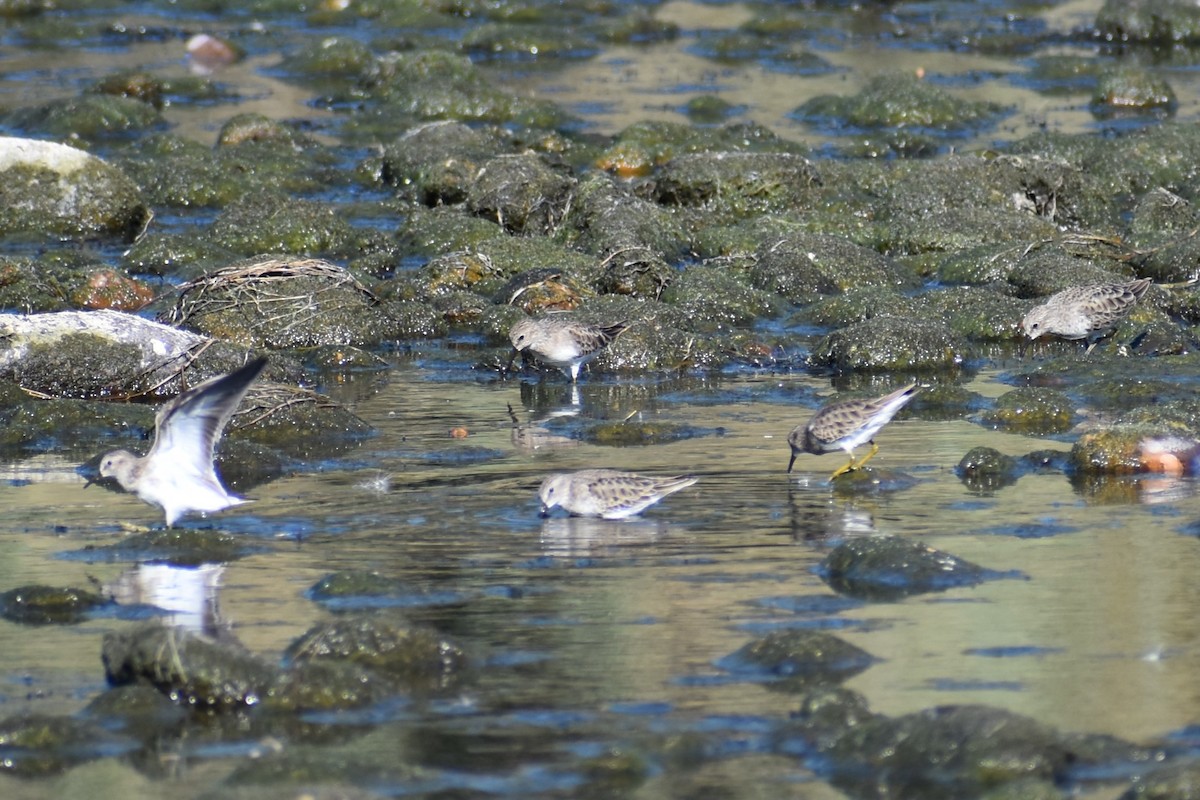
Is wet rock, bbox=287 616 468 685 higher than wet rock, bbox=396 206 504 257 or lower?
higher

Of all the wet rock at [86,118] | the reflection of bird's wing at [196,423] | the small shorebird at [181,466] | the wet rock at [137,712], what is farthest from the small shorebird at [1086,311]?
the wet rock at [86,118]

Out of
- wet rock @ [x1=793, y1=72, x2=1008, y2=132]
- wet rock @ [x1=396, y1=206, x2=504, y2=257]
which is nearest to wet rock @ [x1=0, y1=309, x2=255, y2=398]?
wet rock @ [x1=396, y1=206, x2=504, y2=257]

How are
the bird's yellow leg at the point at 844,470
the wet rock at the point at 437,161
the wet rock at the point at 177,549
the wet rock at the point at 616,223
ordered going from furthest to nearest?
the wet rock at the point at 437,161 < the wet rock at the point at 616,223 < the bird's yellow leg at the point at 844,470 < the wet rock at the point at 177,549

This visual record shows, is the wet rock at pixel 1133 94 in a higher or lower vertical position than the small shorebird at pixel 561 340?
higher

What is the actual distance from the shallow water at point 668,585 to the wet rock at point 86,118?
50.5 feet

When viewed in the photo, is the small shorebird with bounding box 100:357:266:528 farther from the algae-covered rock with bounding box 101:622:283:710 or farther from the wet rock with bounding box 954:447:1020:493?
the wet rock with bounding box 954:447:1020:493

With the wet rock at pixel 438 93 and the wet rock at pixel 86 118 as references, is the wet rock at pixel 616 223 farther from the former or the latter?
the wet rock at pixel 86 118

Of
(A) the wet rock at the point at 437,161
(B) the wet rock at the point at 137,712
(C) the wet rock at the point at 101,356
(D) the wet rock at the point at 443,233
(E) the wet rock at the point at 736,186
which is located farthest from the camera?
(A) the wet rock at the point at 437,161

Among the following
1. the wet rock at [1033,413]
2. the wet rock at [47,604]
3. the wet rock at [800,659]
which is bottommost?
the wet rock at [1033,413]

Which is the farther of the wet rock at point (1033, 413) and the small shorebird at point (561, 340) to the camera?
the small shorebird at point (561, 340)

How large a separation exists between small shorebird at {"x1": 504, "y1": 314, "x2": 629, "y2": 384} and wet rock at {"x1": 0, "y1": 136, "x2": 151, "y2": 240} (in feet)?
26.7

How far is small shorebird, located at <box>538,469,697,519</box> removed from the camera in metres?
10.8

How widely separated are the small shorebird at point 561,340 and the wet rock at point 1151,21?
24.5 metres

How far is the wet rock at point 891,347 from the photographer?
1541 centimetres
